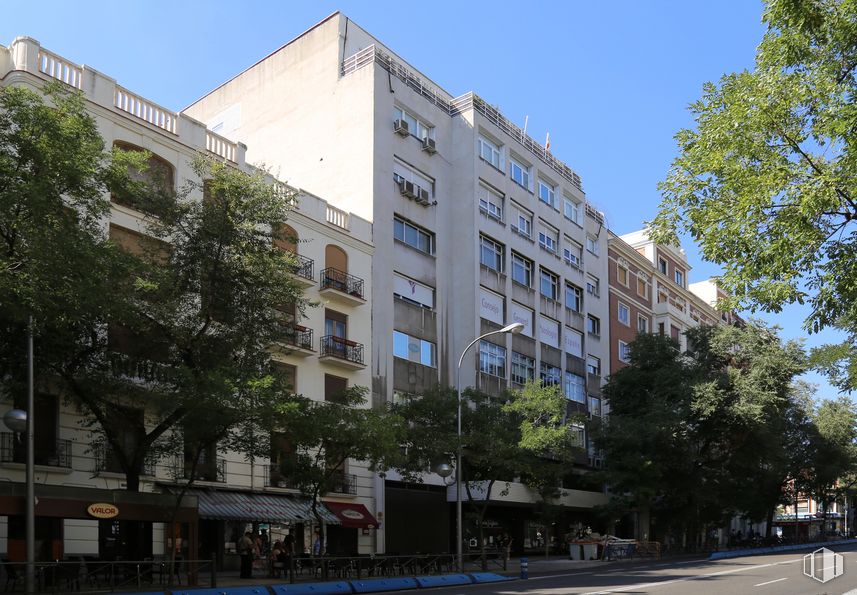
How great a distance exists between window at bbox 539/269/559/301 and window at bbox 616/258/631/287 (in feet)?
33.1

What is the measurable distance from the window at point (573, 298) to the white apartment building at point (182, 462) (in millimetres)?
18722

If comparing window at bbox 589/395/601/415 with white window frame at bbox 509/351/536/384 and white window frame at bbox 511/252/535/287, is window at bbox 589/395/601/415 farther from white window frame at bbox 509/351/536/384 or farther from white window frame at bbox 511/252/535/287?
white window frame at bbox 511/252/535/287

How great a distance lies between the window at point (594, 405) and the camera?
56.2 meters

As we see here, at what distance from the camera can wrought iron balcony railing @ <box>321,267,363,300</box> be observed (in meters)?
36.1

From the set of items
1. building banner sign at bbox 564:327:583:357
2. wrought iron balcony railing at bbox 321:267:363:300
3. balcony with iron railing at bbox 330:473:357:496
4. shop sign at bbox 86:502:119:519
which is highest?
wrought iron balcony railing at bbox 321:267:363:300

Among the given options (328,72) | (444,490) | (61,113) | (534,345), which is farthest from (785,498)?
(61,113)

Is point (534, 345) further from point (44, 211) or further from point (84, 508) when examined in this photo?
point (44, 211)

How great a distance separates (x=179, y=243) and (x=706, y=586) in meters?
15.9

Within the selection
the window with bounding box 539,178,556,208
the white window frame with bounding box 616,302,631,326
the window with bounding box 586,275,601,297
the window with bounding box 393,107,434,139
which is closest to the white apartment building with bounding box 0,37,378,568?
the window with bounding box 393,107,434,139

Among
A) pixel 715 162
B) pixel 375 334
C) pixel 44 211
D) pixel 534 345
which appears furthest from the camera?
pixel 534 345

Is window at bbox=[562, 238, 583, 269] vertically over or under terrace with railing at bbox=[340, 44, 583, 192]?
under

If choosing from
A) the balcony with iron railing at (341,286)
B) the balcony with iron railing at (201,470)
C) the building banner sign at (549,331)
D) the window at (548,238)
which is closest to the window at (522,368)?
the building banner sign at (549,331)

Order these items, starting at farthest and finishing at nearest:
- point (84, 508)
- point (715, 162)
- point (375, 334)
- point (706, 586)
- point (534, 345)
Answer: point (534, 345)
point (375, 334)
point (706, 586)
point (84, 508)
point (715, 162)

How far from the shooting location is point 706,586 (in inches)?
902
